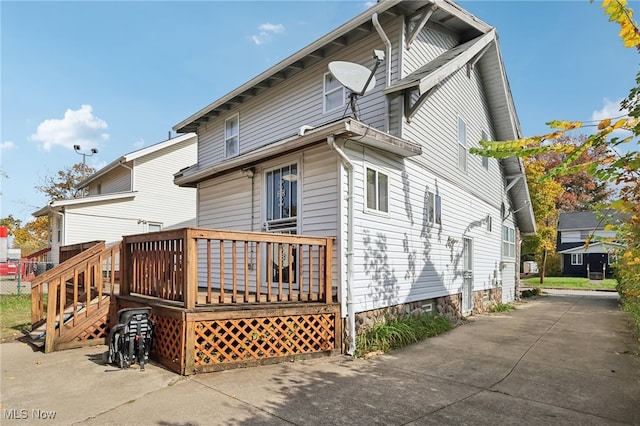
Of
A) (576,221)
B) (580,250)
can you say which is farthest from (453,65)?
(576,221)

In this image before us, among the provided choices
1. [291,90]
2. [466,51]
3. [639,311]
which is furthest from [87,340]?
[639,311]

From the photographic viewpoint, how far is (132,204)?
17.8m

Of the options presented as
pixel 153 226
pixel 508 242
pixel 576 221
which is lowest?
pixel 508 242

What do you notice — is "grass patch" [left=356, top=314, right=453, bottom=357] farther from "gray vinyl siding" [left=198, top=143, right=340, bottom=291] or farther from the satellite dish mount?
the satellite dish mount

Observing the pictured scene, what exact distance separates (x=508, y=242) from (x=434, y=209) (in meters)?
8.67

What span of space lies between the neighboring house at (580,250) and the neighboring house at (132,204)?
32.8 metres

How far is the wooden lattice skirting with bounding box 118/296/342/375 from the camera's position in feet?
16.9

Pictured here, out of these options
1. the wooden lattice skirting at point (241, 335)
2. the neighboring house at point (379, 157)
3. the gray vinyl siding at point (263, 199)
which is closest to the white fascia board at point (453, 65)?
the neighboring house at point (379, 157)

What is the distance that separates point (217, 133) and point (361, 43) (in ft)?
19.1

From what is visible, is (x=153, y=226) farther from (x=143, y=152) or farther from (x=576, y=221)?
(x=576, y=221)

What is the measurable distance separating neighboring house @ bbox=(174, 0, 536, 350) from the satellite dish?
743mm

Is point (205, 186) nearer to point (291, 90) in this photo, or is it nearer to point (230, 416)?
point (291, 90)

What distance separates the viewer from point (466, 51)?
854 centimetres

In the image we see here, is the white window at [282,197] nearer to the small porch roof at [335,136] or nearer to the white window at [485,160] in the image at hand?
the small porch roof at [335,136]
